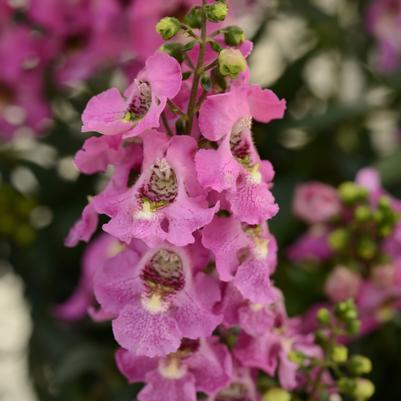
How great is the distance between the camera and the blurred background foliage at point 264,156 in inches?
32.5

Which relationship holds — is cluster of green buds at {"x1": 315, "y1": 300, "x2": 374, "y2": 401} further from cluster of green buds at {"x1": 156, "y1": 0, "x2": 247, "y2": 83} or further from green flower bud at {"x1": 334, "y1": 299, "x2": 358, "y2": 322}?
Result: cluster of green buds at {"x1": 156, "y1": 0, "x2": 247, "y2": 83}

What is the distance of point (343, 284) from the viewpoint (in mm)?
648

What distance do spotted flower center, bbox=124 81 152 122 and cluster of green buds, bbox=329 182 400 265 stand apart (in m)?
0.24

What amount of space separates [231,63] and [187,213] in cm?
7

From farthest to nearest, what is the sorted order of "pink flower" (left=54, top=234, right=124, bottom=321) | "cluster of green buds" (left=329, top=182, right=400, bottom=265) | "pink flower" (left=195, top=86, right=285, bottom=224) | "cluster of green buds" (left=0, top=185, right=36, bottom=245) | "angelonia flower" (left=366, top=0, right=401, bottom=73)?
"angelonia flower" (left=366, top=0, right=401, bottom=73), "cluster of green buds" (left=0, top=185, right=36, bottom=245), "pink flower" (left=54, top=234, right=124, bottom=321), "cluster of green buds" (left=329, top=182, right=400, bottom=265), "pink flower" (left=195, top=86, right=285, bottom=224)

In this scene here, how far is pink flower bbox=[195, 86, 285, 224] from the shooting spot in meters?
0.41

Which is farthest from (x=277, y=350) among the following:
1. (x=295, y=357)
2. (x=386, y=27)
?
(x=386, y=27)

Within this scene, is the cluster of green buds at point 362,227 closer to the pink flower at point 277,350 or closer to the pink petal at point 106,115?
the pink flower at point 277,350

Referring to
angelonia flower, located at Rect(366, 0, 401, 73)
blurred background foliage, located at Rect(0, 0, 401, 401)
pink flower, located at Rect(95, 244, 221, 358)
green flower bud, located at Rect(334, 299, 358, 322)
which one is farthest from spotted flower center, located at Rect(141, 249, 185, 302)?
angelonia flower, located at Rect(366, 0, 401, 73)

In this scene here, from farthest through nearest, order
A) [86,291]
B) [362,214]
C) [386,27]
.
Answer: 1. [386,27]
2. [86,291]
3. [362,214]

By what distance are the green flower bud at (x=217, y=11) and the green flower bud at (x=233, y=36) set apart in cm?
1

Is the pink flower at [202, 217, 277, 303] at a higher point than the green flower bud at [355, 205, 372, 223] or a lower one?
higher

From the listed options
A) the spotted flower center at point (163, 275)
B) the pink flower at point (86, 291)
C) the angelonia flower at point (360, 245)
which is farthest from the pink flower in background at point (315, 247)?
the spotted flower center at point (163, 275)

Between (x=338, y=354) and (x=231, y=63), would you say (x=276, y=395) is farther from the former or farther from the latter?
(x=231, y=63)
